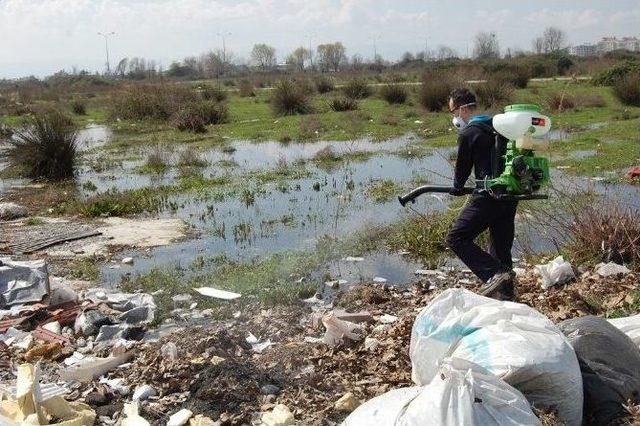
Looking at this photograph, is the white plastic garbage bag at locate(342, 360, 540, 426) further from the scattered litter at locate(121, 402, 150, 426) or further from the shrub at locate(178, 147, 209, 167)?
the shrub at locate(178, 147, 209, 167)

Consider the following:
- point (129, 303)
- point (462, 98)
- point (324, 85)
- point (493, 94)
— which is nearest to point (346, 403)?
point (462, 98)

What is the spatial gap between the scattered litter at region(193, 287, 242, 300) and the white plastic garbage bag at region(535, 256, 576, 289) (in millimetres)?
2535

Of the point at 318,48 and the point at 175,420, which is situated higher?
Answer: the point at 318,48

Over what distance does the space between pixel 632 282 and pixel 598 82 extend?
78.4 feet

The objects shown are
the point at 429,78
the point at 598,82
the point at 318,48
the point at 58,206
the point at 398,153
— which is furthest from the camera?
the point at 318,48

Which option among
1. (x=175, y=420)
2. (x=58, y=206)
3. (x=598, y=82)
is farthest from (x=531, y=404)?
(x=598, y=82)

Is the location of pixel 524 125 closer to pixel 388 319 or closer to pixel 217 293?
pixel 388 319

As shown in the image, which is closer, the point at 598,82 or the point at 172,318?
the point at 172,318

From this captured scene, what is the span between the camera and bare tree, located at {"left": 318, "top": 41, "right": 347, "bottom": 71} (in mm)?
73562

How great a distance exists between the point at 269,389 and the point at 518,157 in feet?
6.45

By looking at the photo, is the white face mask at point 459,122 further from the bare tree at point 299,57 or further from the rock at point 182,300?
the bare tree at point 299,57

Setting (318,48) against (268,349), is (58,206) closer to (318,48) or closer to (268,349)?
(268,349)

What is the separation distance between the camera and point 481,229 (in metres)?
4.77

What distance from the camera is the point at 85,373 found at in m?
4.41
